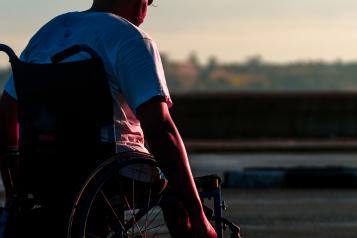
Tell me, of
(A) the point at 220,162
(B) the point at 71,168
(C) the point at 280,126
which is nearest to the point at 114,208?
(B) the point at 71,168

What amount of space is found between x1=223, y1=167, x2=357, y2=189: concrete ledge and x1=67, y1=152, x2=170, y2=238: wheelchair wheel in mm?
9259

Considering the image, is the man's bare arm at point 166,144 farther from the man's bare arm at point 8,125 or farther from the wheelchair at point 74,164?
the man's bare arm at point 8,125

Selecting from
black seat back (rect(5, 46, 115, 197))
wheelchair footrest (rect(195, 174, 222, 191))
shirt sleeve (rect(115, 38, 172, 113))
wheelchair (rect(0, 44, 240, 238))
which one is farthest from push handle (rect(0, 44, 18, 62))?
wheelchair footrest (rect(195, 174, 222, 191))

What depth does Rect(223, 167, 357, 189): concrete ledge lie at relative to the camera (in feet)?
44.2

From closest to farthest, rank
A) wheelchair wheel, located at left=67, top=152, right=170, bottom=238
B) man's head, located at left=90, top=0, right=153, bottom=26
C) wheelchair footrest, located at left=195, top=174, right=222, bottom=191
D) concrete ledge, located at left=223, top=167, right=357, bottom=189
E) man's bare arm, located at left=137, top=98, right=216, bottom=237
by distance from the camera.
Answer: man's bare arm, located at left=137, top=98, right=216, bottom=237 < wheelchair wheel, located at left=67, top=152, right=170, bottom=238 < man's head, located at left=90, top=0, right=153, bottom=26 < wheelchair footrest, located at left=195, top=174, right=222, bottom=191 < concrete ledge, located at left=223, top=167, right=357, bottom=189

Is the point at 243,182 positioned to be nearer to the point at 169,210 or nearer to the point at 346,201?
the point at 346,201

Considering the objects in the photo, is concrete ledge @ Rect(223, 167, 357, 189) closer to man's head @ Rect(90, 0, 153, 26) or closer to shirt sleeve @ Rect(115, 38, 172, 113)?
man's head @ Rect(90, 0, 153, 26)

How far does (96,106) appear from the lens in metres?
3.98

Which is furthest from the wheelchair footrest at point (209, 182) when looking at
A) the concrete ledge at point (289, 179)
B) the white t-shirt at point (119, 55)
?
the concrete ledge at point (289, 179)

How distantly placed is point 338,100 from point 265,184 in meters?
12.2

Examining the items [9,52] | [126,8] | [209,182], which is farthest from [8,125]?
[209,182]

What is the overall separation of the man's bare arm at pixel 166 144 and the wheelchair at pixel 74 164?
14cm

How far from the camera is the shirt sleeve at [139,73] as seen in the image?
3881mm

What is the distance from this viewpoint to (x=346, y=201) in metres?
12.0
